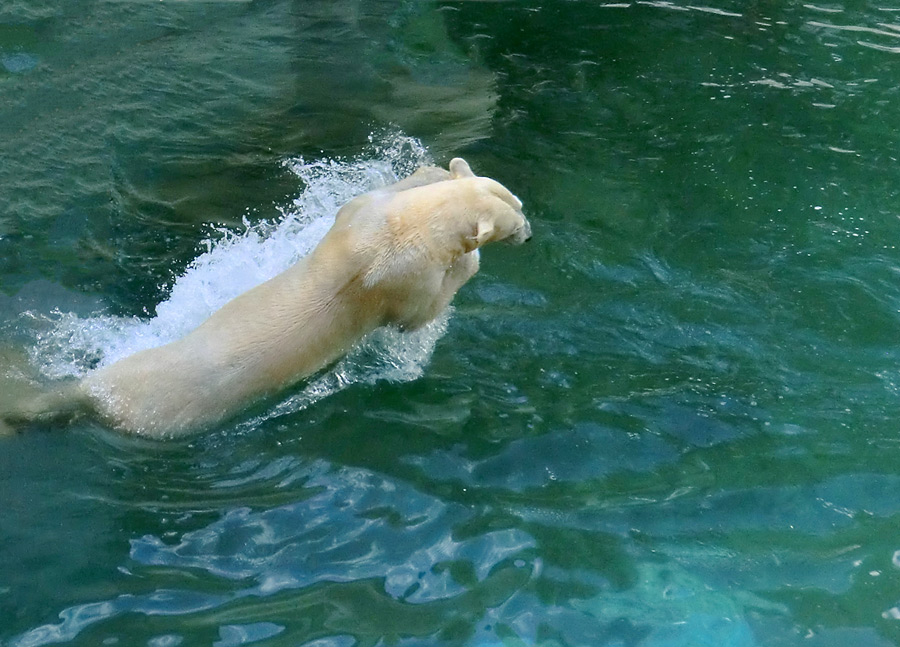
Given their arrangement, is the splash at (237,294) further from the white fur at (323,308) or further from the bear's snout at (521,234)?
the bear's snout at (521,234)

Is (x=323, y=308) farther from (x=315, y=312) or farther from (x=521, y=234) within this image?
(x=521, y=234)

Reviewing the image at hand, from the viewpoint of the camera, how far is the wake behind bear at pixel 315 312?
4297 millimetres

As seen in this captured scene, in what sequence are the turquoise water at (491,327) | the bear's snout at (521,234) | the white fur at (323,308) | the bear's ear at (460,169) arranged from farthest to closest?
the bear's ear at (460,169)
the bear's snout at (521,234)
the white fur at (323,308)
the turquoise water at (491,327)

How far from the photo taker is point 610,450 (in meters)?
4.58

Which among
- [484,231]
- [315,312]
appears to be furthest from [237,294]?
[484,231]

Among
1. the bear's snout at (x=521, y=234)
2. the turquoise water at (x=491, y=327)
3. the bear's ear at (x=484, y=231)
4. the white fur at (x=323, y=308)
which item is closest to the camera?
the turquoise water at (x=491, y=327)

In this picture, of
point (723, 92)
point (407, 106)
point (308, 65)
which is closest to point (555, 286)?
point (407, 106)

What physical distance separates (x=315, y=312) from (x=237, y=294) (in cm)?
107

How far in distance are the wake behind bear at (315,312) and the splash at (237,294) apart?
0.21 meters

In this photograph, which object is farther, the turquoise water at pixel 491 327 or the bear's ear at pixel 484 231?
the bear's ear at pixel 484 231

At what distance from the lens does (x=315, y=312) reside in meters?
4.58

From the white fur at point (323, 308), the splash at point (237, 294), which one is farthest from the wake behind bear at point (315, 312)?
the splash at point (237, 294)

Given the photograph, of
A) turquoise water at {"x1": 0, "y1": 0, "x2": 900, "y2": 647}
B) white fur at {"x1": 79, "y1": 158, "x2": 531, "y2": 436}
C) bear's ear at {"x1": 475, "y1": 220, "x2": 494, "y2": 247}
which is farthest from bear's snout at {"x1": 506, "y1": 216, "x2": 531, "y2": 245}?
turquoise water at {"x1": 0, "y1": 0, "x2": 900, "y2": 647}

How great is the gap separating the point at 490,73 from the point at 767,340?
3.97 m
